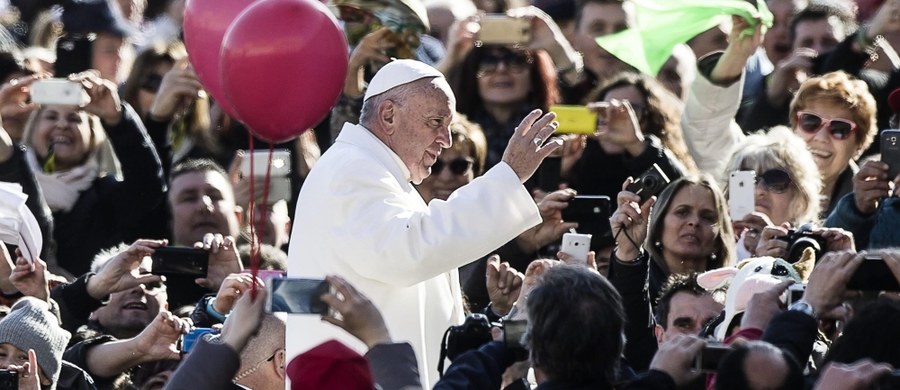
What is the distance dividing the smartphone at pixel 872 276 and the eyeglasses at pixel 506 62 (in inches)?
174

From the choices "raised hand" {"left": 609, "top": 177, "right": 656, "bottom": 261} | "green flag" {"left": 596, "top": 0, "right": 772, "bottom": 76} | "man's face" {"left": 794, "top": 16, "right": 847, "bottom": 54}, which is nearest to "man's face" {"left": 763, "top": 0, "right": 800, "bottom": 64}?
"man's face" {"left": 794, "top": 16, "right": 847, "bottom": 54}

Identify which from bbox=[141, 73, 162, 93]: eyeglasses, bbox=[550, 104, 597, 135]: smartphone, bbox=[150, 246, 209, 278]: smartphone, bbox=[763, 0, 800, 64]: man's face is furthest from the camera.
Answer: bbox=[763, 0, 800, 64]: man's face

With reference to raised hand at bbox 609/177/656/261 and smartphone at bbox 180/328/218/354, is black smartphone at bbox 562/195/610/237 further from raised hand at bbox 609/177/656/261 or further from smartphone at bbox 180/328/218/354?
smartphone at bbox 180/328/218/354

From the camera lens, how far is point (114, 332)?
31.8 feet

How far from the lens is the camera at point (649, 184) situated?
916 centimetres

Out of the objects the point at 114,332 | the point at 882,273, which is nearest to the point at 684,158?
the point at 114,332

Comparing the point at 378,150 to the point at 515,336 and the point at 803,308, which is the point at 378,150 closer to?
the point at 515,336

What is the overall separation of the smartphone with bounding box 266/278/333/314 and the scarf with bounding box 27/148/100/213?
5.23m

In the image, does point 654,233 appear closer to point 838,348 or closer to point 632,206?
point 632,206

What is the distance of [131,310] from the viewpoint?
382 inches

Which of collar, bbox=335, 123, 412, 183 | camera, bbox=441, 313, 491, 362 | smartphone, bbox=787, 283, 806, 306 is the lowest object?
camera, bbox=441, 313, 491, 362

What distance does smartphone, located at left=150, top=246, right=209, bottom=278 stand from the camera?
31.5 feet

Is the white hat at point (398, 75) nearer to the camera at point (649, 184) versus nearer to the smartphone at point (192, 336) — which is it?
the smartphone at point (192, 336)

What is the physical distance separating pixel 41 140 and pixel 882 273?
5.64m
